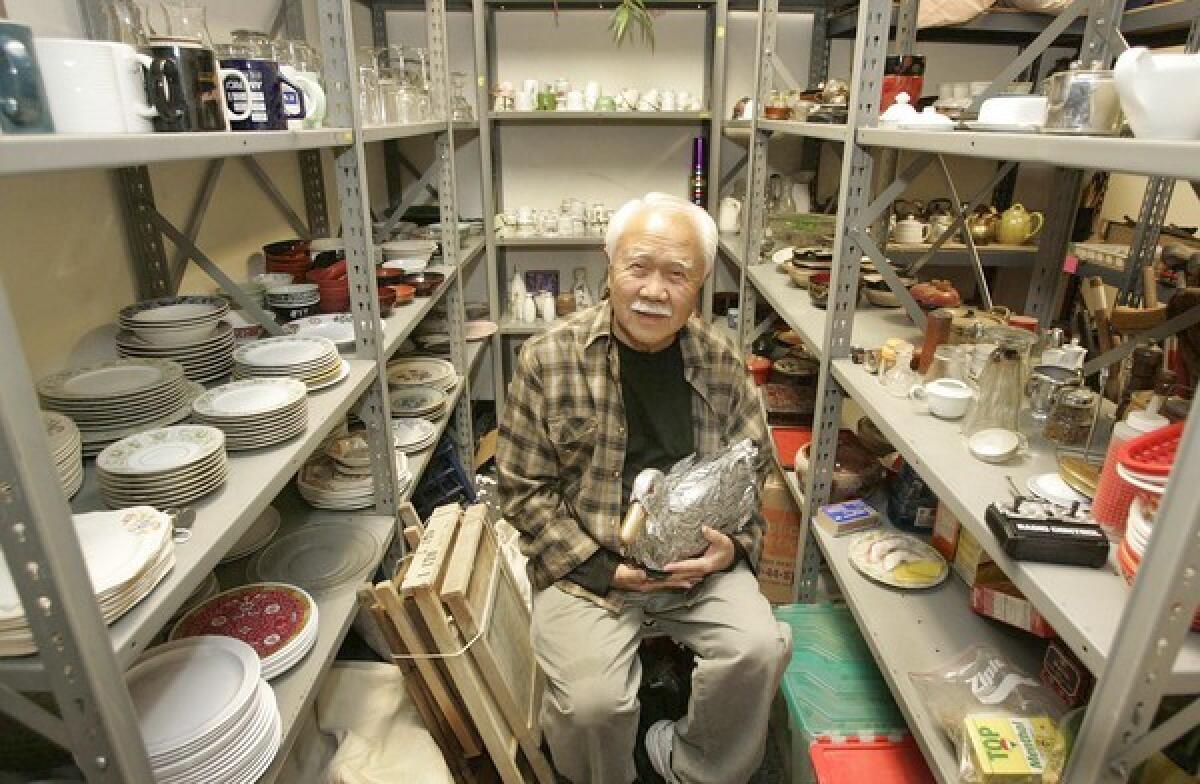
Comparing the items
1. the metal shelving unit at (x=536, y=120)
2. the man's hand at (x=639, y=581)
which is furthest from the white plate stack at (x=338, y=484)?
the metal shelving unit at (x=536, y=120)

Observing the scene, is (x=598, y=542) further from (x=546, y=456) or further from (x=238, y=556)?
(x=238, y=556)

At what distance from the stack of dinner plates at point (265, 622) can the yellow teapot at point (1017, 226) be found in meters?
2.69

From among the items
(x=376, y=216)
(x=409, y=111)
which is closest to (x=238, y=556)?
(x=409, y=111)

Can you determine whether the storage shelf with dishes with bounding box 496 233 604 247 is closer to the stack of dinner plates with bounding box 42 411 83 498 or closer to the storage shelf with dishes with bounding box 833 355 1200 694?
the storage shelf with dishes with bounding box 833 355 1200 694

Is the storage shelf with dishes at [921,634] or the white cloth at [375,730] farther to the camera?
the white cloth at [375,730]

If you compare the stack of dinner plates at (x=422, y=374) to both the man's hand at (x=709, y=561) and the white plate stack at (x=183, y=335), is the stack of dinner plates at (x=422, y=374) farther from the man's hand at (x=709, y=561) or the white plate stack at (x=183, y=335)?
the man's hand at (x=709, y=561)

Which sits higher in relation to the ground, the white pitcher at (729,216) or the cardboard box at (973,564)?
the white pitcher at (729,216)

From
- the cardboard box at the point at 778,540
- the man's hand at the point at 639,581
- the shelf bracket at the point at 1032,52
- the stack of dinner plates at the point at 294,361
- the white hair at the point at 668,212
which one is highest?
the shelf bracket at the point at 1032,52

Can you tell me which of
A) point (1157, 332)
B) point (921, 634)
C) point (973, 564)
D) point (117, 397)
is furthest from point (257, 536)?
point (1157, 332)

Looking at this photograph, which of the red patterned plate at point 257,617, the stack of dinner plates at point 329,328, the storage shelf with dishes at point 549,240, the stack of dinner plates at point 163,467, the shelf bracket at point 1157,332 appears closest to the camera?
the stack of dinner plates at point 163,467

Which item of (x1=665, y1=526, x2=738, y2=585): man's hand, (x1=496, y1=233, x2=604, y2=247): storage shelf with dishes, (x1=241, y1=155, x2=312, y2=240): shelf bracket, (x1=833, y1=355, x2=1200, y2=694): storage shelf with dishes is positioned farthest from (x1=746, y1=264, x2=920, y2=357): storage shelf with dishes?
(x1=241, y1=155, x2=312, y2=240): shelf bracket

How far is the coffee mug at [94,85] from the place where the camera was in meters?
0.75

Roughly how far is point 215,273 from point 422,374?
109 centimetres

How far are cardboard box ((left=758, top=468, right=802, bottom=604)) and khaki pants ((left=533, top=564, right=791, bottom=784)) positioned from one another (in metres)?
0.56
